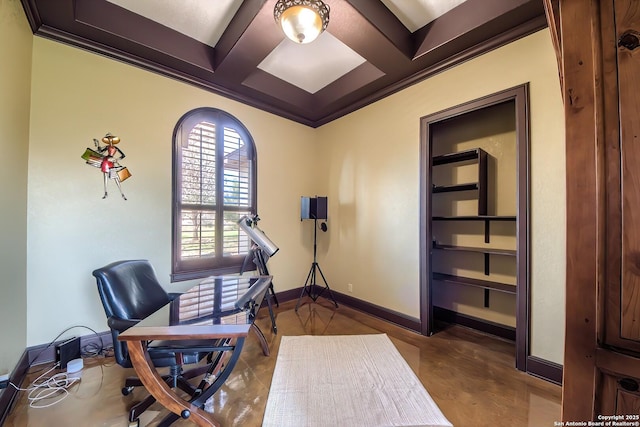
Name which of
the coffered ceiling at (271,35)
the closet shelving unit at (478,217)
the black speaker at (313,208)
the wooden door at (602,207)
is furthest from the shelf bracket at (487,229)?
the wooden door at (602,207)

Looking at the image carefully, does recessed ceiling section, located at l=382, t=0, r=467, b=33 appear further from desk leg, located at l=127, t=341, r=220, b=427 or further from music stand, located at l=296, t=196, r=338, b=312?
desk leg, located at l=127, t=341, r=220, b=427

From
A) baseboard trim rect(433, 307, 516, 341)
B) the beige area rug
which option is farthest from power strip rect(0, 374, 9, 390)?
baseboard trim rect(433, 307, 516, 341)

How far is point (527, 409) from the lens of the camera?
1608 mm

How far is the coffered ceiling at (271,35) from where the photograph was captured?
201 cm

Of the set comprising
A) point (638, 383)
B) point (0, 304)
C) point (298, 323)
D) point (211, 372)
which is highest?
point (638, 383)

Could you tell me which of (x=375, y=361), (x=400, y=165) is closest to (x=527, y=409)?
(x=375, y=361)

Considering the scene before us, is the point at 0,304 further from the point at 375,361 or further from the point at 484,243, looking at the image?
the point at 484,243

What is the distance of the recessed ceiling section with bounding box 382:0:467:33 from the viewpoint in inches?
83.2

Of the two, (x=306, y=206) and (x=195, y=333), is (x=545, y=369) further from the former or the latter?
(x=306, y=206)

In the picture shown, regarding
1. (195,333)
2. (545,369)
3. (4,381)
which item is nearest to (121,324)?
(195,333)

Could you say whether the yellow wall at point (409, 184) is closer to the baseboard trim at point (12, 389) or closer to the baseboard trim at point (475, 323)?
the baseboard trim at point (475, 323)

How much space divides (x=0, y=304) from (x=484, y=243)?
14.3ft

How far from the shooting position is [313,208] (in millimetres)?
3613

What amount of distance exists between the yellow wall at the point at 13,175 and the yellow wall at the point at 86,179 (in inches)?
4.0
